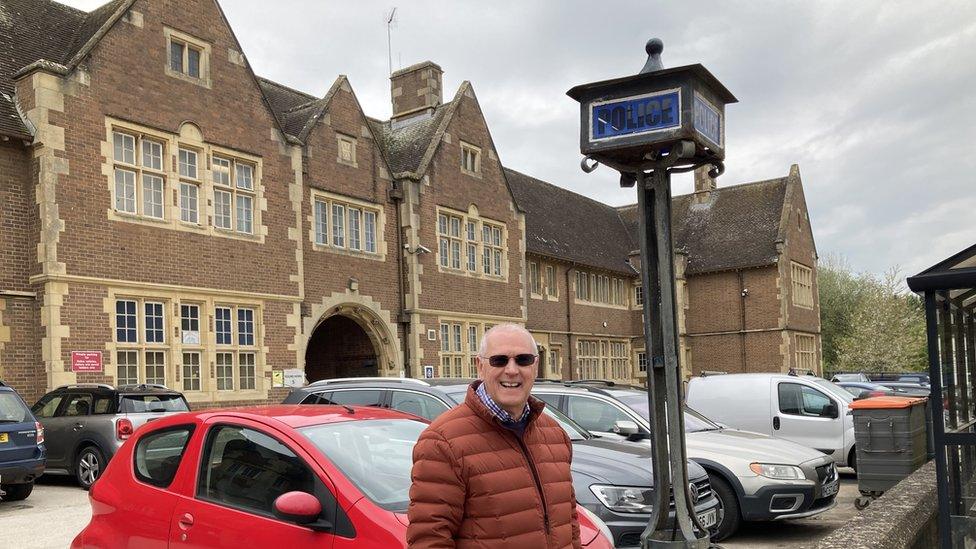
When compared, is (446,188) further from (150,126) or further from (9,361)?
(9,361)

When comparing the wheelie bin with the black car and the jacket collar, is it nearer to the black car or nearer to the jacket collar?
the black car

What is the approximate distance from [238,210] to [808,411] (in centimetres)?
1197

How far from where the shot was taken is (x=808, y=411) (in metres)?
12.9

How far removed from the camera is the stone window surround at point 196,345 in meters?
16.1

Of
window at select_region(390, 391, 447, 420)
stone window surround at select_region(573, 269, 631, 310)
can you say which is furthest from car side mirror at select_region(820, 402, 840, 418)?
stone window surround at select_region(573, 269, 631, 310)

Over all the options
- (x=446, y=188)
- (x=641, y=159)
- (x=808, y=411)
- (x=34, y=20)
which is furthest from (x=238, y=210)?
(x=641, y=159)

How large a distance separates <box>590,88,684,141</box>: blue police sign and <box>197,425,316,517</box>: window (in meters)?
2.32

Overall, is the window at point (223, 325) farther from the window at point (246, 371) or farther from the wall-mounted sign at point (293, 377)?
the wall-mounted sign at point (293, 377)

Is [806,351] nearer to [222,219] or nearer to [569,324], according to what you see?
[569,324]

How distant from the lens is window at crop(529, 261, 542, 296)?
3005 centimetres

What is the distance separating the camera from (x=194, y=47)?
59.2 ft

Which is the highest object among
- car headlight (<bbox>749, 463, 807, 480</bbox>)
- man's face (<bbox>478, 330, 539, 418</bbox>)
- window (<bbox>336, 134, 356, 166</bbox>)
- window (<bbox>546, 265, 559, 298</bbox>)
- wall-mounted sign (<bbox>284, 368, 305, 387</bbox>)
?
window (<bbox>336, 134, 356, 166</bbox>)

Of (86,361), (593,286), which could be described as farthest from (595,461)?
(593,286)

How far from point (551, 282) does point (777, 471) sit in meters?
22.8
